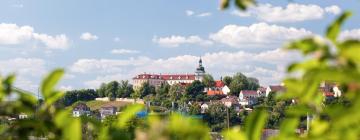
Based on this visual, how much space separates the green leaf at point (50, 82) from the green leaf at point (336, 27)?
464 millimetres

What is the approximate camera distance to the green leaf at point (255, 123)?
103 cm

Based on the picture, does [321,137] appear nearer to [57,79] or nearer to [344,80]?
[344,80]

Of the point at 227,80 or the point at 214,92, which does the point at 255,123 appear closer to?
the point at 214,92

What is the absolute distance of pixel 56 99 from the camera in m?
1.17

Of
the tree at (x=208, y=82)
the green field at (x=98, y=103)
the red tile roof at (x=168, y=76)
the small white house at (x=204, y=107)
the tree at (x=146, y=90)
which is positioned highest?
the red tile roof at (x=168, y=76)

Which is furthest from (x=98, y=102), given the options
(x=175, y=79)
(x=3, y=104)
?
(x=3, y=104)

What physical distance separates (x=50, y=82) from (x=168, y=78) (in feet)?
440

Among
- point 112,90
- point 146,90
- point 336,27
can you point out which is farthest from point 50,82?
point 112,90

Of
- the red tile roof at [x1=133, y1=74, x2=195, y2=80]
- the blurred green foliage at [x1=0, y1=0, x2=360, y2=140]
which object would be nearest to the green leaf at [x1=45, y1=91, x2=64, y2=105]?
the blurred green foliage at [x1=0, y1=0, x2=360, y2=140]

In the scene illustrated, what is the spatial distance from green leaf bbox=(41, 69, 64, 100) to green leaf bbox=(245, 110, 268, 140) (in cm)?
34

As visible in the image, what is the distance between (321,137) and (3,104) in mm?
634

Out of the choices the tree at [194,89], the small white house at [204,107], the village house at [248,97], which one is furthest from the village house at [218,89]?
the small white house at [204,107]

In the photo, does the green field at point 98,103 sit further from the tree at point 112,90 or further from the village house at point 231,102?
the village house at point 231,102

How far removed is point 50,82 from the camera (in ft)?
3.73
